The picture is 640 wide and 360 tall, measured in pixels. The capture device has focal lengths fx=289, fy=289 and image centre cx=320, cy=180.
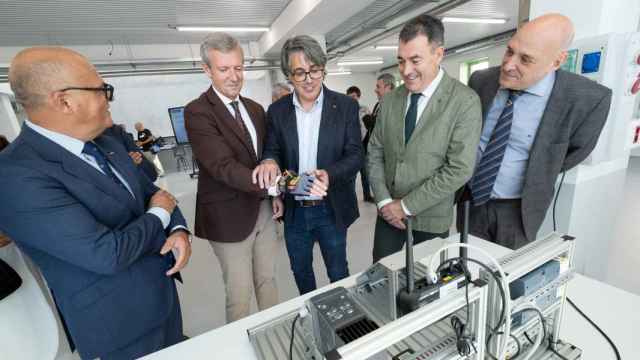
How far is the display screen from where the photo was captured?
1.45m

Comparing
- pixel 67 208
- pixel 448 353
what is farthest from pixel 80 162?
pixel 448 353

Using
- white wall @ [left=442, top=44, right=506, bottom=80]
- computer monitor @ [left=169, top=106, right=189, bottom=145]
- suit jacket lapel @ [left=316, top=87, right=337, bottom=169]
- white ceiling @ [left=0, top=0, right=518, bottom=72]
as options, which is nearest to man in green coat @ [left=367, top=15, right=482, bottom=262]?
suit jacket lapel @ [left=316, top=87, right=337, bottom=169]

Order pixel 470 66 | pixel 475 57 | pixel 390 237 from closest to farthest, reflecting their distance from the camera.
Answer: pixel 390 237, pixel 475 57, pixel 470 66

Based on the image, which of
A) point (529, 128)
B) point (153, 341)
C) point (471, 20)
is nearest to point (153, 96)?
point (471, 20)

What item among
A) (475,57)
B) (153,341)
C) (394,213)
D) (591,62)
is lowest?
(153,341)

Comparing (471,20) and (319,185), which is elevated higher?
(471,20)

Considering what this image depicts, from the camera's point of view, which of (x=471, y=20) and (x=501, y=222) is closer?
(x=501, y=222)

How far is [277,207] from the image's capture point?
5.27 ft

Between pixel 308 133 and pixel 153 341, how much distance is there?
1.10m

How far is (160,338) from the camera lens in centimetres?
109

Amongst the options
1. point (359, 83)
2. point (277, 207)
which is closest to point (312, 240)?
point (277, 207)

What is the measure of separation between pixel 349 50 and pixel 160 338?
305 inches

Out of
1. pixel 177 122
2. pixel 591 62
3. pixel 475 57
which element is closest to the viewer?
pixel 591 62

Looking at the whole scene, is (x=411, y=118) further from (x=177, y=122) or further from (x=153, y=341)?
(x=177, y=122)
